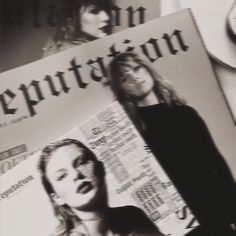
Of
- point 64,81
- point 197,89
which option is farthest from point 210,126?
point 64,81

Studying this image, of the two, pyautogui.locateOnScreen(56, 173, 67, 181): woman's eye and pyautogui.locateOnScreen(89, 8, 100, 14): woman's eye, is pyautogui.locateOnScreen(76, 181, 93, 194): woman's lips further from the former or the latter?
pyautogui.locateOnScreen(89, 8, 100, 14): woman's eye

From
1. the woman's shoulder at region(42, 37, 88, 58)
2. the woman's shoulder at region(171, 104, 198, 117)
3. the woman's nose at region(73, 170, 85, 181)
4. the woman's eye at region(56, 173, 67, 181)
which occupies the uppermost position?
the woman's shoulder at region(42, 37, 88, 58)

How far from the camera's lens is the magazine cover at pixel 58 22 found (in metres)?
0.47

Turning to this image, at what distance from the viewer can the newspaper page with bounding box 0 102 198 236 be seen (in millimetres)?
421

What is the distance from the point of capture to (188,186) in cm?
44

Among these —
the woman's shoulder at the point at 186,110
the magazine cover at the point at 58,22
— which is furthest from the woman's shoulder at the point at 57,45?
the woman's shoulder at the point at 186,110

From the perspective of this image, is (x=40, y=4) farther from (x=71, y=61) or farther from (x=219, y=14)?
(x=219, y=14)

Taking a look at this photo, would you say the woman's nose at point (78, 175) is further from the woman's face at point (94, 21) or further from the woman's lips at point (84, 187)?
the woman's face at point (94, 21)

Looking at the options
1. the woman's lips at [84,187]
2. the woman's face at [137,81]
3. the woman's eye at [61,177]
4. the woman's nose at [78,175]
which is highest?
the woman's face at [137,81]

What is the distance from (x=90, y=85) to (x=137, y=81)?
0.04 metres

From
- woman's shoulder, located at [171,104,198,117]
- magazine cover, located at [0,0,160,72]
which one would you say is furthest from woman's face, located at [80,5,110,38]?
woman's shoulder, located at [171,104,198,117]

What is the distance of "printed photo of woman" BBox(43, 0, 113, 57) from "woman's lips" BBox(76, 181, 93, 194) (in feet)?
0.42

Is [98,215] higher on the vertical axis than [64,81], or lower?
lower

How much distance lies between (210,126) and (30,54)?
0.59 feet
